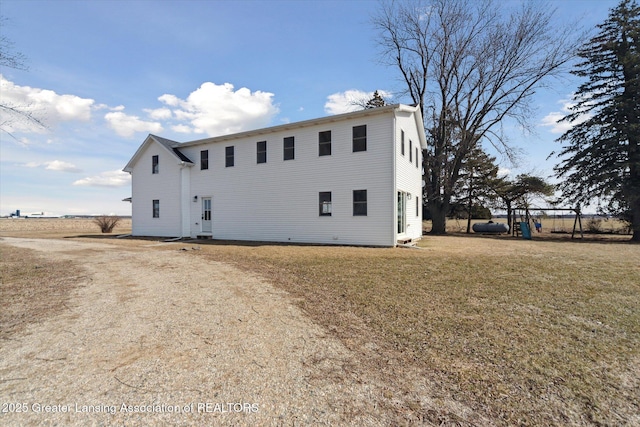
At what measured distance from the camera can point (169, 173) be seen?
18562mm

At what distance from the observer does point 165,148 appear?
18016mm

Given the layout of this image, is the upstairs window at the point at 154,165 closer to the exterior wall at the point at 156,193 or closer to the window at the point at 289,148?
the exterior wall at the point at 156,193

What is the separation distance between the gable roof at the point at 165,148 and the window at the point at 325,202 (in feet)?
29.0

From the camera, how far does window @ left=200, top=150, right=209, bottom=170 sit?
17.8 meters

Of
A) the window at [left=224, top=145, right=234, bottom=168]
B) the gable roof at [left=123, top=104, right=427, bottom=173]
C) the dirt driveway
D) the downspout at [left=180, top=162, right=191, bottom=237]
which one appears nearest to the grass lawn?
the dirt driveway

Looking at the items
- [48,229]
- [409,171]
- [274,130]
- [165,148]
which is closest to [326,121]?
[274,130]

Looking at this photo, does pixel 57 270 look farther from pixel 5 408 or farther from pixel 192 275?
pixel 5 408

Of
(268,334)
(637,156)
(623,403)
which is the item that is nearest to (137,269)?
(268,334)

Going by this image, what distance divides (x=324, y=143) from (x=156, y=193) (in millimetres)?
11797

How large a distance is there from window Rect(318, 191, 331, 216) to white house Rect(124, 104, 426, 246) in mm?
47

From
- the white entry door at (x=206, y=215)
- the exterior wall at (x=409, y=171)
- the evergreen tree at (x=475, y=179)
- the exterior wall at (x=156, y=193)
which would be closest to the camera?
the exterior wall at (x=409, y=171)

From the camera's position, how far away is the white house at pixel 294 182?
42.8ft

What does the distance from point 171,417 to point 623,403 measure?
3.61 metres

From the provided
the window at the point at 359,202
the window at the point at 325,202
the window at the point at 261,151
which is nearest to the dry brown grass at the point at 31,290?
the window at the point at 325,202
